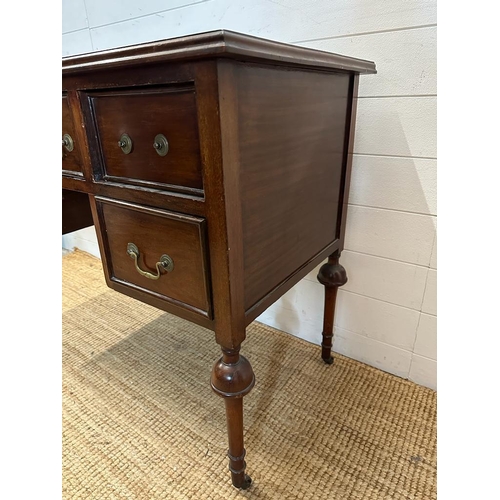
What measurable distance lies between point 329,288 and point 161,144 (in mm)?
613

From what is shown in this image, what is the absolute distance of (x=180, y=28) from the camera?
110 cm

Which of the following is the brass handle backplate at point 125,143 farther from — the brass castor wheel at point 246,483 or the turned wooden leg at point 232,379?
the brass castor wheel at point 246,483

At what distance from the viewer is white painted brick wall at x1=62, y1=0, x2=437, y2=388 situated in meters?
0.80

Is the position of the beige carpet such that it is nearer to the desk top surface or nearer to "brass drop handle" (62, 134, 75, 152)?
"brass drop handle" (62, 134, 75, 152)

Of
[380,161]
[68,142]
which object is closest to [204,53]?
[68,142]

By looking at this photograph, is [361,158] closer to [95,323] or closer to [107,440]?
[107,440]

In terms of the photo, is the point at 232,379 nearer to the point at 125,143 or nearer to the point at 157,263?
the point at 157,263

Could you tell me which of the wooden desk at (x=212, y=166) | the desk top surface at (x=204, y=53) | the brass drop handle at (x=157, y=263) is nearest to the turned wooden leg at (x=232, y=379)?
the wooden desk at (x=212, y=166)

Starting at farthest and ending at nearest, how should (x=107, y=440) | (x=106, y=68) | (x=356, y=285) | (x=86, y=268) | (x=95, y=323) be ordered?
(x=86, y=268), (x=95, y=323), (x=356, y=285), (x=107, y=440), (x=106, y=68)

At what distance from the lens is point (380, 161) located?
89 centimetres

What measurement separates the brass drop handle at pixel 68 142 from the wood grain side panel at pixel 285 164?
384mm
